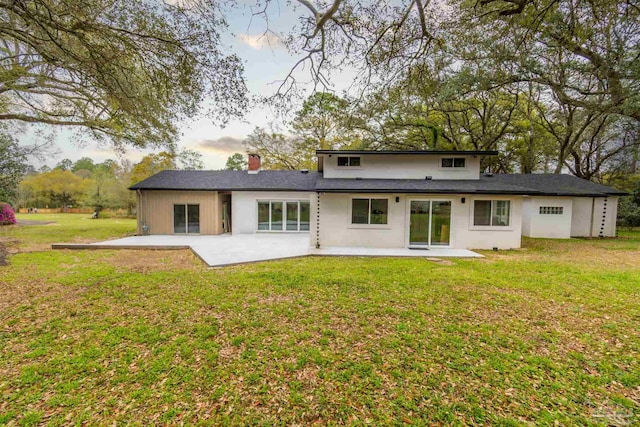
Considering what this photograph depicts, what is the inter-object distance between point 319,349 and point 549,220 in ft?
55.2

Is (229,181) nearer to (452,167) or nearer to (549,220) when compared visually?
(452,167)

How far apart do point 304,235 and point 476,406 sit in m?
11.9

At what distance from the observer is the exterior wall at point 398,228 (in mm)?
10819

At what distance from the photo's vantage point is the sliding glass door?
35.5ft

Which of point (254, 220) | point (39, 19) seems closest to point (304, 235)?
point (254, 220)

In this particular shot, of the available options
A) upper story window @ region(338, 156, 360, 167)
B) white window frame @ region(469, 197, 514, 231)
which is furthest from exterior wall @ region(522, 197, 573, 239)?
upper story window @ region(338, 156, 360, 167)

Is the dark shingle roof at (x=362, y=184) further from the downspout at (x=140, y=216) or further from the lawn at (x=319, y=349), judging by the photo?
the lawn at (x=319, y=349)

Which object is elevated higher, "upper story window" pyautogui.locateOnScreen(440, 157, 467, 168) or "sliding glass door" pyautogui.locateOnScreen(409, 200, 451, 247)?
"upper story window" pyautogui.locateOnScreen(440, 157, 467, 168)

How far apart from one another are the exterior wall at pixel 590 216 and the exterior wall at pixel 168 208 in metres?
20.3

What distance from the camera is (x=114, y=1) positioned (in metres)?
5.20

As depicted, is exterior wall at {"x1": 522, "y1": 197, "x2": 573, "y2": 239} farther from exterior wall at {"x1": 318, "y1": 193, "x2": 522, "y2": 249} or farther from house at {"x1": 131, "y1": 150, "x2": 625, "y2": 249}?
exterior wall at {"x1": 318, "y1": 193, "x2": 522, "y2": 249}

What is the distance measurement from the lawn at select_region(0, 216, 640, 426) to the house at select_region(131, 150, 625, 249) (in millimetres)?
4105

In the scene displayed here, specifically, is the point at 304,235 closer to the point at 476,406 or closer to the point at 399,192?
the point at 399,192

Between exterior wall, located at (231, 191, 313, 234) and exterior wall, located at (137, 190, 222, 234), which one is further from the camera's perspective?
exterior wall, located at (231, 191, 313, 234)
